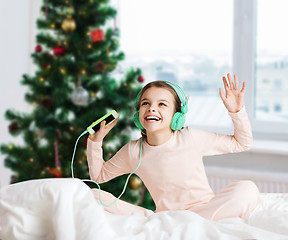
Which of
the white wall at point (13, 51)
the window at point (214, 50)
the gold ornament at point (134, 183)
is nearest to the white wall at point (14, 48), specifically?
the white wall at point (13, 51)

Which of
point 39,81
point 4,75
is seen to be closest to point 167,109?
point 39,81

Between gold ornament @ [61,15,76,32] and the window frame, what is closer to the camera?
gold ornament @ [61,15,76,32]

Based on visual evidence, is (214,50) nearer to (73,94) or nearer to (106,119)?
(73,94)

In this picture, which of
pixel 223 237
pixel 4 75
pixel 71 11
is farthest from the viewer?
pixel 4 75

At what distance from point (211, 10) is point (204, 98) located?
0.56 meters

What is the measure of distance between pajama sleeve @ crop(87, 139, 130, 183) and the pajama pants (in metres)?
0.09

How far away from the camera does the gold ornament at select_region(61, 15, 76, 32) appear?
2.24 m

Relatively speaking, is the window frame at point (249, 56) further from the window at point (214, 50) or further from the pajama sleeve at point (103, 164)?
the pajama sleeve at point (103, 164)

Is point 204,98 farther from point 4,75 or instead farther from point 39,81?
point 4,75

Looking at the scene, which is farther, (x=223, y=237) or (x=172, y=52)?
(x=172, y=52)

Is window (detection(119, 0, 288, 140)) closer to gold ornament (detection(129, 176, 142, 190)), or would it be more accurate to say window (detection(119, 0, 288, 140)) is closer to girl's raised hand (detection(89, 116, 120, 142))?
gold ornament (detection(129, 176, 142, 190))

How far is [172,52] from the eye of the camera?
287 centimetres

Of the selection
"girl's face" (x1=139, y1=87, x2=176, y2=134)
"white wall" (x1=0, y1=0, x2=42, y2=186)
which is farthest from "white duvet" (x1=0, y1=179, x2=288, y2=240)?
"white wall" (x1=0, y1=0, x2=42, y2=186)

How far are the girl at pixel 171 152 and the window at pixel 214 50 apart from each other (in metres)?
1.40
